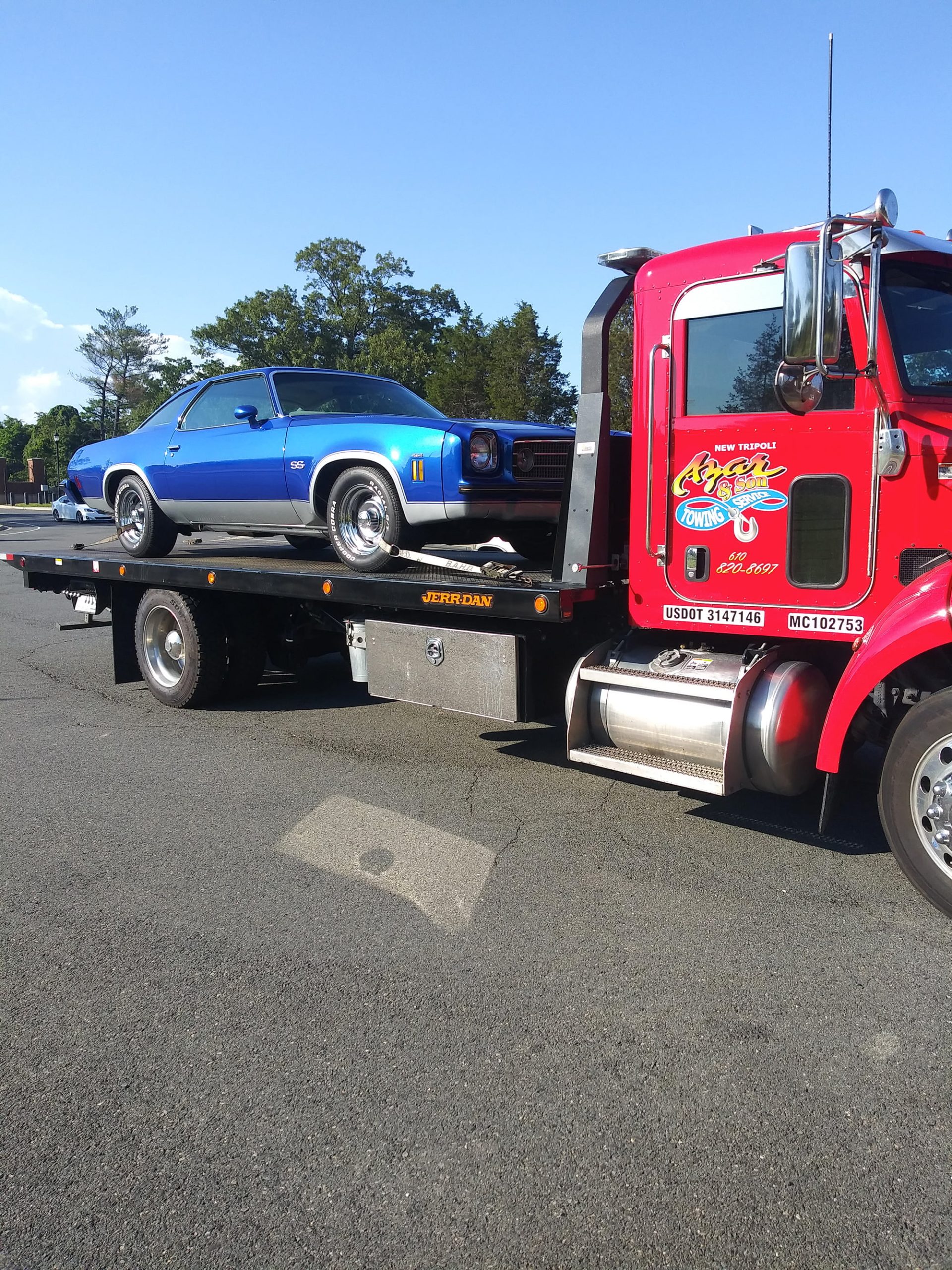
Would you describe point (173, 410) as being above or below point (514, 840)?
above

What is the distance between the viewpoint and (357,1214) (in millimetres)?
2318

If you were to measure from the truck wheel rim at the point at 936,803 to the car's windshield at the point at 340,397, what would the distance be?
13.1 ft

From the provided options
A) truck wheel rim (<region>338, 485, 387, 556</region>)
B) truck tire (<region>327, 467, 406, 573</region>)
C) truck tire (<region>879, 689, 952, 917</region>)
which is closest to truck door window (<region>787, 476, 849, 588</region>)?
truck tire (<region>879, 689, 952, 917</region>)

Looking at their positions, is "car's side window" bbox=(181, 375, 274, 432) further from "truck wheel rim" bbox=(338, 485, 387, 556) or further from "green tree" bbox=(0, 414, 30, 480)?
"green tree" bbox=(0, 414, 30, 480)

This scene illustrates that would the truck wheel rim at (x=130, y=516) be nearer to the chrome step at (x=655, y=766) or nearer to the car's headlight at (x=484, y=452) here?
the car's headlight at (x=484, y=452)

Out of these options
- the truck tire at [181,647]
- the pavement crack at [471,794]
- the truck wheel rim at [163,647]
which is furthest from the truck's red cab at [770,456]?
the truck wheel rim at [163,647]

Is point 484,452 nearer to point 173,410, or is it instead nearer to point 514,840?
point 514,840

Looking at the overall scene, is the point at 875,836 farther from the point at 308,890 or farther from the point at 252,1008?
the point at 252,1008

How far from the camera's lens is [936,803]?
3.70 meters

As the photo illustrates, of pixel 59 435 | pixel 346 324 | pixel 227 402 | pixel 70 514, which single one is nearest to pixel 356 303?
pixel 346 324

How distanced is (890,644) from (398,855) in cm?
225

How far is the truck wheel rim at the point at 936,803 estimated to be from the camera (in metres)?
3.67

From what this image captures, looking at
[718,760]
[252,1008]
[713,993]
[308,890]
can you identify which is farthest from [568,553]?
[252,1008]

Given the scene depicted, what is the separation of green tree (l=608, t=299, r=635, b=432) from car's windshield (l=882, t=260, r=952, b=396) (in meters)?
1.17
